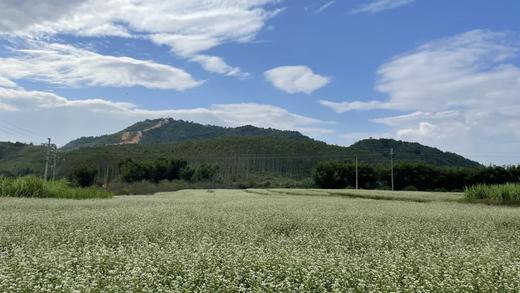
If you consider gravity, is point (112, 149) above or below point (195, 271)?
above

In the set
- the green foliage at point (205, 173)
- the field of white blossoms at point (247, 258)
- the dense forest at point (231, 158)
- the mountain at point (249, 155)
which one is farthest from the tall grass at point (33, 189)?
the mountain at point (249, 155)

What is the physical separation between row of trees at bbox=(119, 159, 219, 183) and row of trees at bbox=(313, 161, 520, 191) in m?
29.2

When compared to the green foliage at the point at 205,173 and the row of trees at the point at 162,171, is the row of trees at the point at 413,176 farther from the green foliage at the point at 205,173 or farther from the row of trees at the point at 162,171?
the row of trees at the point at 162,171

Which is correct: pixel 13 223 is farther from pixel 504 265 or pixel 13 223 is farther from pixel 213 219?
pixel 504 265

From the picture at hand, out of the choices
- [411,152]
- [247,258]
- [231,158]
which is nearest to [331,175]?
[231,158]

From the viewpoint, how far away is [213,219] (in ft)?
46.9

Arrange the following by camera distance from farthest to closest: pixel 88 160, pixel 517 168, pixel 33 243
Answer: pixel 88 160 < pixel 517 168 < pixel 33 243

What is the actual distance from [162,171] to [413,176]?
50.4 metres

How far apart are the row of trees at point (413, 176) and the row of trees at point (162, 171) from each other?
2915cm

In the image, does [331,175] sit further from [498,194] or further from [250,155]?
[498,194]

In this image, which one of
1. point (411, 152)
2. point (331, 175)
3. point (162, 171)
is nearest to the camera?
point (331, 175)

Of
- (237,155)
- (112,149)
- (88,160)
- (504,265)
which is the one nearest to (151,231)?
(504,265)

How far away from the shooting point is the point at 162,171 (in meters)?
95.1

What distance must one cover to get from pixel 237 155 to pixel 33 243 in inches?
4129
